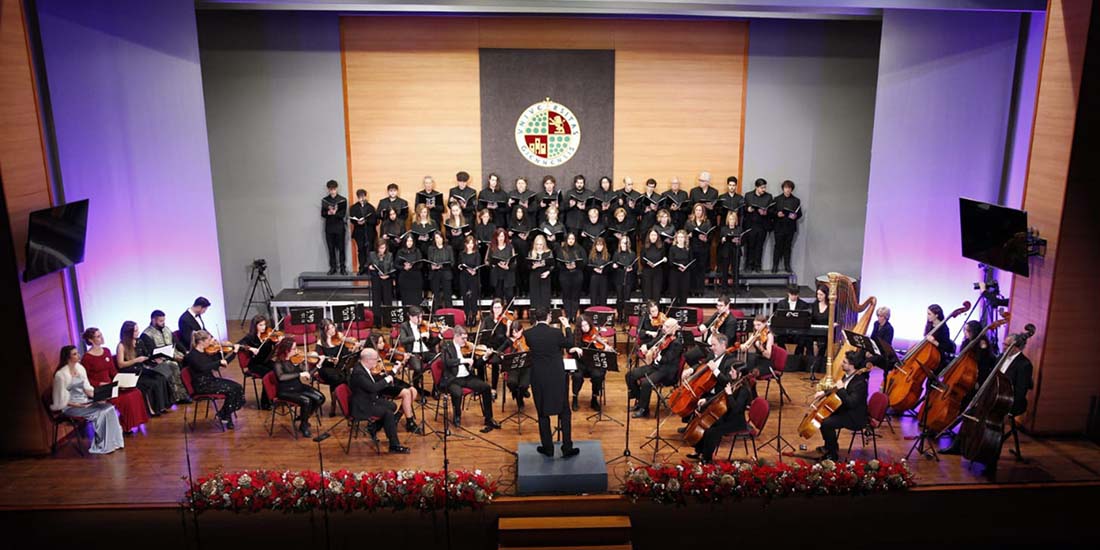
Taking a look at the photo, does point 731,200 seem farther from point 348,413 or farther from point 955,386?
point 348,413

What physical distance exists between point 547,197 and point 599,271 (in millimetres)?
1575

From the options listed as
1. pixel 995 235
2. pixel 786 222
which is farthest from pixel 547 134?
pixel 995 235

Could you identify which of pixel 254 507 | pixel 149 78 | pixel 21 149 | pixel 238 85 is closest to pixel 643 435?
pixel 254 507

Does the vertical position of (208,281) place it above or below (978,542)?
above

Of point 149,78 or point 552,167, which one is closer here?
point 149,78

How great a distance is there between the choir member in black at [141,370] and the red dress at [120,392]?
215 millimetres

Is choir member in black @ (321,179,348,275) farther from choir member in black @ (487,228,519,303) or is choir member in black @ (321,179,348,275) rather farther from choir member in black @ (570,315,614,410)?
choir member in black @ (570,315,614,410)

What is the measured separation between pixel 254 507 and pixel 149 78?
6.06m

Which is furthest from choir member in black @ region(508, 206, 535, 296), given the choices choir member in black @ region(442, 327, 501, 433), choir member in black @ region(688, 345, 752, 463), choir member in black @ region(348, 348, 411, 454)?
choir member in black @ region(688, 345, 752, 463)

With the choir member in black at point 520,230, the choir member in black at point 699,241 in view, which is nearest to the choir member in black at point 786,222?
the choir member in black at point 699,241

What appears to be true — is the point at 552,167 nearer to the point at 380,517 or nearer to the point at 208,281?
the point at 208,281

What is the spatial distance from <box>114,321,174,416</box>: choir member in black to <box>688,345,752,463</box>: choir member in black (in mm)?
5965

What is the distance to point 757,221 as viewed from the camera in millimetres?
13539

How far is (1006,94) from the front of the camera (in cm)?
998
